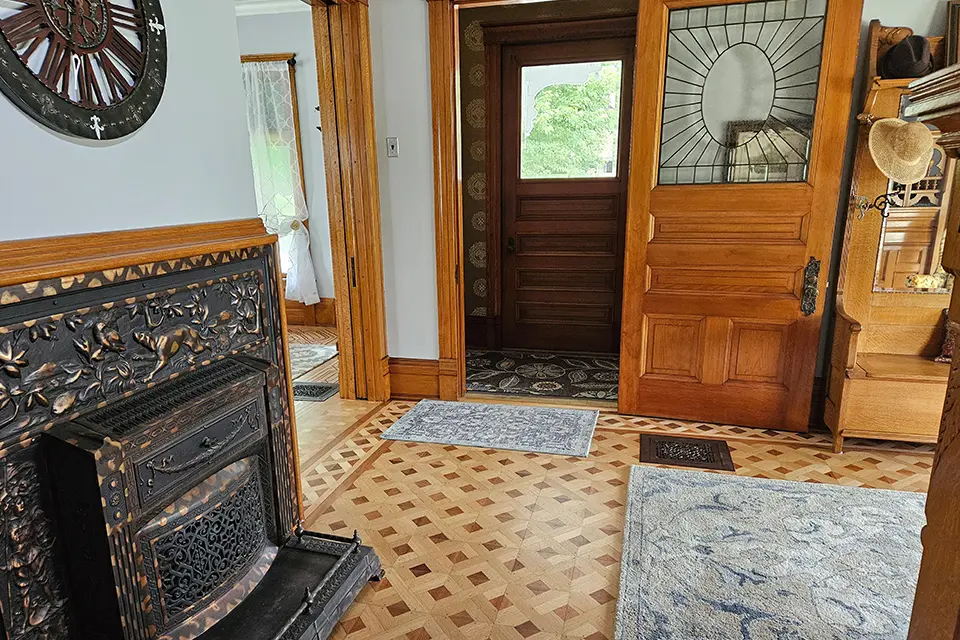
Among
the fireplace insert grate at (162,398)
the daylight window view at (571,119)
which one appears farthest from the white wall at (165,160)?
the daylight window view at (571,119)

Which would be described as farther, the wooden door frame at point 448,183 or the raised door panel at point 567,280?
the raised door panel at point 567,280

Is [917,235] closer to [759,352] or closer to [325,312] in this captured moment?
[759,352]

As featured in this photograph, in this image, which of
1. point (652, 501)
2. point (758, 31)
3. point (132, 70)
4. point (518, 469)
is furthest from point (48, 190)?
point (758, 31)

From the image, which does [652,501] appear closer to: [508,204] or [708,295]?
[708,295]

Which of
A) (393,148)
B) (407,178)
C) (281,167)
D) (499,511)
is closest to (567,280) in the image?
(407,178)

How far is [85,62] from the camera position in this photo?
1380 millimetres

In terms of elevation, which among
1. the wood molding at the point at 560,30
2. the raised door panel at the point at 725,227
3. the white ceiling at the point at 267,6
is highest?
the white ceiling at the point at 267,6

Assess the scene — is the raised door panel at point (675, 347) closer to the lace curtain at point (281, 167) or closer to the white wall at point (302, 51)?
the white wall at point (302, 51)

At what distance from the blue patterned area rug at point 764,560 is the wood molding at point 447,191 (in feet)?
4.96

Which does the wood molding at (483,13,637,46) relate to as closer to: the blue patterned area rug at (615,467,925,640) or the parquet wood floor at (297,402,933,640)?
the parquet wood floor at (297,402,933,640)

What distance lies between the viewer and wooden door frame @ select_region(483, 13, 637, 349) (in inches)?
169

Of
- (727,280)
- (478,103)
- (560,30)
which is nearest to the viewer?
(727,280)

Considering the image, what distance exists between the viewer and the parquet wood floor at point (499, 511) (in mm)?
1860

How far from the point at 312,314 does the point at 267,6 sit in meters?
2.87
